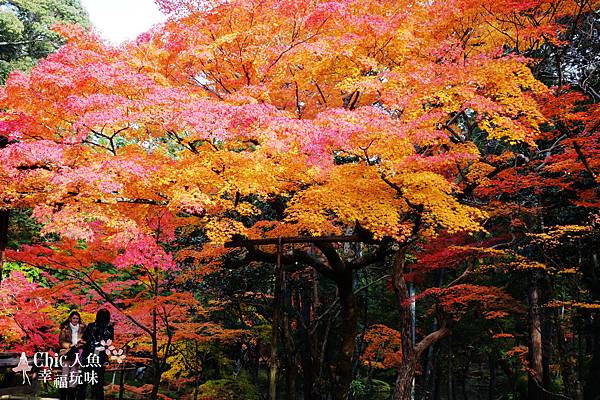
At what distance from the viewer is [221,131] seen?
6.86 metres

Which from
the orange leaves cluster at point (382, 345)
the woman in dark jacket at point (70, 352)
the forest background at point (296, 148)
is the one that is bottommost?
the orange leaves cluster at point (382, 345)

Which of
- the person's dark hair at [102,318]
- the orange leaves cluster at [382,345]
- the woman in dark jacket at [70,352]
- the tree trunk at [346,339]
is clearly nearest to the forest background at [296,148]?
the tree trunk at [346,339]

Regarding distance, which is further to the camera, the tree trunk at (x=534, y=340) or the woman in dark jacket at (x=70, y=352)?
the tree trunk at (x=534, y=340)

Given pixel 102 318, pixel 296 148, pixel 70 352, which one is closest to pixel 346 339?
pixel 296 148

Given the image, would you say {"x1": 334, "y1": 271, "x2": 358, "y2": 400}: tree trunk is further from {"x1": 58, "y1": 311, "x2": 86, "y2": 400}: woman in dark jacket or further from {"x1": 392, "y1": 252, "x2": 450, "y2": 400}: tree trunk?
{"x1": 58, "y1": 311, "x2": 86, "y2": 400}: woman in dark jacket

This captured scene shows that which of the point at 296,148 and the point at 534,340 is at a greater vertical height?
the point at 296,148

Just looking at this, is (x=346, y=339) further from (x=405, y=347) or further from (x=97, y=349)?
(x=97, y=349)

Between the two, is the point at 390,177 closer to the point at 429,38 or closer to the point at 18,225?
the point at 429,38

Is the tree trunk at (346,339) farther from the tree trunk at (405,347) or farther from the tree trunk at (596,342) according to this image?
the tree trunk at (596,342)

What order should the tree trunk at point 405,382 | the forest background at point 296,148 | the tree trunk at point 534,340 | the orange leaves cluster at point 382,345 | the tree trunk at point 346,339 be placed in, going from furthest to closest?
the orange leaves cluster at point 382,345 → the tree trunk at point 534,340 → the tree trunk at point 405,382 → the tree trunk at point 346,339 → the forest background at point 296,148

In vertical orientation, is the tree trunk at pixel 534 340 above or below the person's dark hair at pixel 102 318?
below

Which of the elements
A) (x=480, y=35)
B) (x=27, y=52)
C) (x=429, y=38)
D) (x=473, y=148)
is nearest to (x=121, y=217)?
(x=473, y=148)

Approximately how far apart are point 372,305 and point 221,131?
1351 cm

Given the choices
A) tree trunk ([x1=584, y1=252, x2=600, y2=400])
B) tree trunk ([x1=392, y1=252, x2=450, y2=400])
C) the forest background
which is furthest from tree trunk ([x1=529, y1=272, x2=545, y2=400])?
tree trunk ([x1=392, y1=252, x2=450, y2=400])
